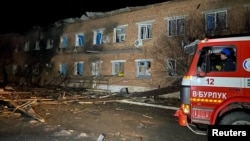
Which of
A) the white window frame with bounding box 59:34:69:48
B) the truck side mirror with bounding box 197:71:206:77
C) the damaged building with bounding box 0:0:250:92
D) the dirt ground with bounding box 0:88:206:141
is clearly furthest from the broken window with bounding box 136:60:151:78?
the truck side mirror with bounding box 197:71:206:77

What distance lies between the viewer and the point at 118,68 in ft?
90.6

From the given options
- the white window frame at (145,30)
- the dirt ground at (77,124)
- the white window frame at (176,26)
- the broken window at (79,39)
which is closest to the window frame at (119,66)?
the white window frame at (145,30)

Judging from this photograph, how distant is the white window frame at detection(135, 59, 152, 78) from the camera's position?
2443 centimetres

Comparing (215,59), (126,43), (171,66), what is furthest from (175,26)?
(215,59)

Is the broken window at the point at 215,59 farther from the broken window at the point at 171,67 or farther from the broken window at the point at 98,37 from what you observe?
the broken window at the point at 98,37

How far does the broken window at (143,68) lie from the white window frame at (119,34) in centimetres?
334

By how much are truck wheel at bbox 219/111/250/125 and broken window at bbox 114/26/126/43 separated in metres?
21.2

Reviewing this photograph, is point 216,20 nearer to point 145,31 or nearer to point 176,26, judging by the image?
point 176,26

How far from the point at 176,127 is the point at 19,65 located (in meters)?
36.0

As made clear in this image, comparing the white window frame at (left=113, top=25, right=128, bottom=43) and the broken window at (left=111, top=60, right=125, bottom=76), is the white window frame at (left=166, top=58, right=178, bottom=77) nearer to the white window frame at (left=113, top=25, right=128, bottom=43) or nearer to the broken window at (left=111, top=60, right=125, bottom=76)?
the broken window at (left=111, top=60, right=125, bottom=76)

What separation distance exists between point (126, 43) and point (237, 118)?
2080 centimetres

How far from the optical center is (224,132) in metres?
5.62

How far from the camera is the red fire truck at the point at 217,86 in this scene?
6664 mm

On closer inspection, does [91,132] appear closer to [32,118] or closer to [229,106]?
[32,118]
